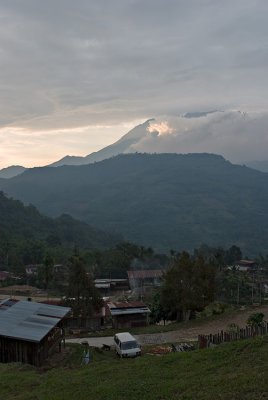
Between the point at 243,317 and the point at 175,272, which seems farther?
the point at 175,272

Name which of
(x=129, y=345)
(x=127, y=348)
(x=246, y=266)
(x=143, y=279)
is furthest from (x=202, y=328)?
(x=246, y=266)

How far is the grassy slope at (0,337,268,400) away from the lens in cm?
1002

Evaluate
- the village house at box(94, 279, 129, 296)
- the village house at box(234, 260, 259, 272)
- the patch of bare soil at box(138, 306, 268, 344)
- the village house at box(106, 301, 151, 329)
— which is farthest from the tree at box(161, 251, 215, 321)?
the village house at box(234, 260, 259, 272)

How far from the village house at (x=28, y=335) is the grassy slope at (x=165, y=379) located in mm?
1729

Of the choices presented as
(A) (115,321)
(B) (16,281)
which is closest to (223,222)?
(B) (16,281)

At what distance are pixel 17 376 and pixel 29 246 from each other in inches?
2676

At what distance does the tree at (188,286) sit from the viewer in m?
31.2

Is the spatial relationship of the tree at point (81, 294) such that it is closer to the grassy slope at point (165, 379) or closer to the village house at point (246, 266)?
the grassy slope at point (165, 379)

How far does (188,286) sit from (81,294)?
7.76 metres

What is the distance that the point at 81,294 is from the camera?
109 ft

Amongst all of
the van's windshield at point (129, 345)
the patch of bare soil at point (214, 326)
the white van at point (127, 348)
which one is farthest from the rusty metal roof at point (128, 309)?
the van's windshield at point (129, 345)

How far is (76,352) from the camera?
20984mm

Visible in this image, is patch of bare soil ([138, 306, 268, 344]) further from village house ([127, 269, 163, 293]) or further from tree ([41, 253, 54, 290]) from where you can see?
village house ([127, 269, 163, 293])

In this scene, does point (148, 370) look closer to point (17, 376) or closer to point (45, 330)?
point (17, 376)
